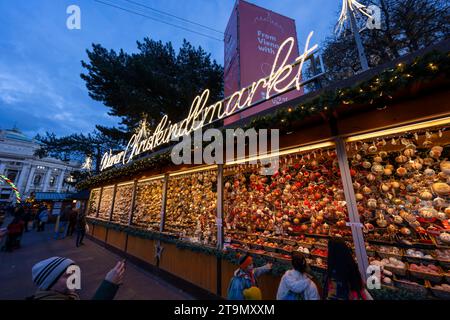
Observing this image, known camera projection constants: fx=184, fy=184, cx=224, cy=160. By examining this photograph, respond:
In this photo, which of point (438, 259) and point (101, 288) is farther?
point (438, 259)

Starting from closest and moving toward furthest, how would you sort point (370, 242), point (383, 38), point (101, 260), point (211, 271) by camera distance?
point (370, 242) → point (211, 271) → point (101, 260) → point (383, 38)

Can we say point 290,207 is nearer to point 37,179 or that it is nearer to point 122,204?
point 122,204

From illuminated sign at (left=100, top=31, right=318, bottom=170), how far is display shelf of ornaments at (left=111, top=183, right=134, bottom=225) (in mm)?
1947

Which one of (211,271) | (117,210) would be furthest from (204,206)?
(117,210)

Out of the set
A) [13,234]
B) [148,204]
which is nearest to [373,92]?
[148,204]

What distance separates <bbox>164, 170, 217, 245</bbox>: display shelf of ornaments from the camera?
19.6 feet

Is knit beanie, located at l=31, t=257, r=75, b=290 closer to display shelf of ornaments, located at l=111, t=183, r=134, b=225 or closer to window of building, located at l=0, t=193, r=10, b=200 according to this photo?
display shelf of ornaments, located at l=111, t=183, r=134, b=225

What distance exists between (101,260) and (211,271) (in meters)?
6.33

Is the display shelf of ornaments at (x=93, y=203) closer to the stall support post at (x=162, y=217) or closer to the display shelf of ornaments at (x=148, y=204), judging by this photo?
the display shelf of ornaments at (x=148, y=204)

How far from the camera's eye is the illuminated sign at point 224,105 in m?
5.07

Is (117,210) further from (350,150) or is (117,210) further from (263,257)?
(350,150)

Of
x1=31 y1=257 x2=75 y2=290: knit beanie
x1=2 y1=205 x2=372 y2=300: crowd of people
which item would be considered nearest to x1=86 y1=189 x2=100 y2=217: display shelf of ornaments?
x1=31 y1=257 x2=75 y2=290: knit beanie

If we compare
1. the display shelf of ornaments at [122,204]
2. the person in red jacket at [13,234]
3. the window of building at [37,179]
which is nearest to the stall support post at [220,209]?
the display shelf of ornaments at [122,204]

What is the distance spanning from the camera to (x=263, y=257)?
168 inches
